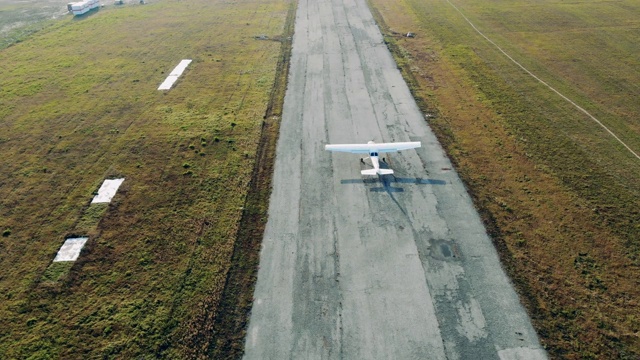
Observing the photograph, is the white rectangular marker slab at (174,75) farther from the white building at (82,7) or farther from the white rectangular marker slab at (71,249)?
the white building at (82,7)

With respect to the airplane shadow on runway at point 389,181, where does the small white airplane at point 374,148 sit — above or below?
above

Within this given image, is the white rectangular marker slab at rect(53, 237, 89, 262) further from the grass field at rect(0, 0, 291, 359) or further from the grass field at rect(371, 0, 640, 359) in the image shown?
the grass field at rect(371, 0, 640, 359)

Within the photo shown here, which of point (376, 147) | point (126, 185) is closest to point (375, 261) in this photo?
point (376, 147)

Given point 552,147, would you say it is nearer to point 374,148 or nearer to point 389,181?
point 389,181

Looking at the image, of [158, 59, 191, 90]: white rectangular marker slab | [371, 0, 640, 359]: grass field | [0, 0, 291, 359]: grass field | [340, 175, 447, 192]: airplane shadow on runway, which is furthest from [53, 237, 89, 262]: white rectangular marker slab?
[371, 0, 640, 359]: grass field

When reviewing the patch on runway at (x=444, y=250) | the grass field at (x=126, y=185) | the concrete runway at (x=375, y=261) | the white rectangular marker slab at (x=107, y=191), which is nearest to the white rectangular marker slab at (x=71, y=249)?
the grass field at (x=126, y=185)

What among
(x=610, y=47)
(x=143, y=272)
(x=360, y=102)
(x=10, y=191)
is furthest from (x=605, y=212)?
(x=10, y=191)
